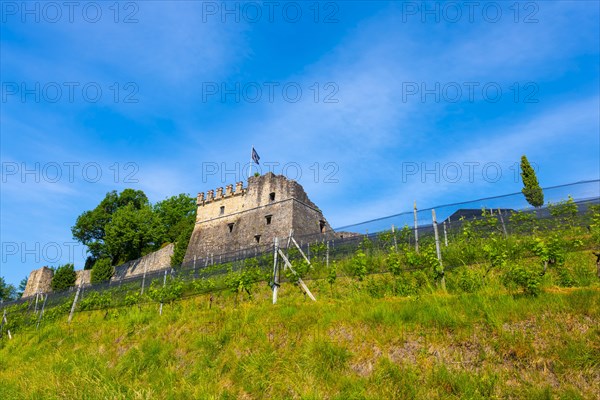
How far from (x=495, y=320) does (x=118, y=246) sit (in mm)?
47468

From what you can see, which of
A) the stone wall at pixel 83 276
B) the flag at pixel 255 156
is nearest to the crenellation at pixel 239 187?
the flag at pixel 255 156

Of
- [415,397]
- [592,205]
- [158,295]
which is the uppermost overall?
[592,205]

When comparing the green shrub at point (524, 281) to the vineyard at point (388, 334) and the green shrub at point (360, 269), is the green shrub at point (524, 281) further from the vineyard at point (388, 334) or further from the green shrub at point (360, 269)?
the green shrub at point (360, 269)

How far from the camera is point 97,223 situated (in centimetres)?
5294

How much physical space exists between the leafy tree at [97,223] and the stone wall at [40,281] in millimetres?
6125

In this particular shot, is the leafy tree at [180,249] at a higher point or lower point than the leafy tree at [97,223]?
lower

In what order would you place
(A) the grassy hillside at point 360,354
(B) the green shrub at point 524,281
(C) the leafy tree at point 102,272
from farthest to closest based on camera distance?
(C) the leafy tree at point 102,272
(B) the green shrub at point 524,281
(A) the grassy hillside at point 360,354

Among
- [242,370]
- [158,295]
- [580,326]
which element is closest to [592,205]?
[580,326]

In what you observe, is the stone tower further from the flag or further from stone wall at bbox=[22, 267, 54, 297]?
stone wall at bbox=[22, 267, 54, 297]

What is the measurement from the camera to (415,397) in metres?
5.52

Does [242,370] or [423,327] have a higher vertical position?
[423,327]

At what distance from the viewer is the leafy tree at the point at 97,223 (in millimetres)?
51781

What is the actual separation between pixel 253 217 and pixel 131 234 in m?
19.1

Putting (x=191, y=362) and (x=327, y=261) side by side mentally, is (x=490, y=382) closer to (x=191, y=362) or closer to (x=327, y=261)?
(x=191, y=362)
